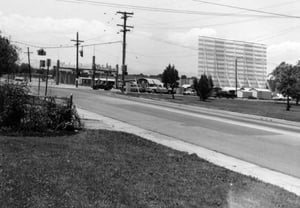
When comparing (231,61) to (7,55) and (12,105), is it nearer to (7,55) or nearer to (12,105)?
(7,55)

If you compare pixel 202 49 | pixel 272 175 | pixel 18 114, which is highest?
pixel 202 49

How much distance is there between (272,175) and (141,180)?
11.6 ft

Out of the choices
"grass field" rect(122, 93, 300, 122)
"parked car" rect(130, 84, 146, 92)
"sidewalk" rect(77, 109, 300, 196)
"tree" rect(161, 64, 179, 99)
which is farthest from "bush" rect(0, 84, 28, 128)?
"parked car" rect(130, 84, 146, 92)

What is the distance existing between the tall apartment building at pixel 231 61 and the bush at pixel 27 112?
5375 centimetres

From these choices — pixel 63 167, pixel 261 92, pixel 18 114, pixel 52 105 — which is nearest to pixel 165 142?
pixel 52 105

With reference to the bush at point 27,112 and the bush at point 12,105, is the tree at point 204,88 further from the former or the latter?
the bush at point 12,105

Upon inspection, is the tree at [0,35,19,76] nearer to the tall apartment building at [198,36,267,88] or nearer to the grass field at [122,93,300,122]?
the grass field at [122,93,300,122]

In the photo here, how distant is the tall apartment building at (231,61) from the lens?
67562mm

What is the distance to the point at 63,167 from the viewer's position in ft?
23.3

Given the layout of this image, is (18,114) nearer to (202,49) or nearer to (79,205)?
(79,205)

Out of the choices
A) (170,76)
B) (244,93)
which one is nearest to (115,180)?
(170,76)

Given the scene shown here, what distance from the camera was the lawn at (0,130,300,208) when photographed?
17.8ft

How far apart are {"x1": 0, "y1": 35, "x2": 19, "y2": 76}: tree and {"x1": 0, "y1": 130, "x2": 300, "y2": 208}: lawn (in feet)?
81.5

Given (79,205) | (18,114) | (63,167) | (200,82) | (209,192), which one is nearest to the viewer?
(79,205)
